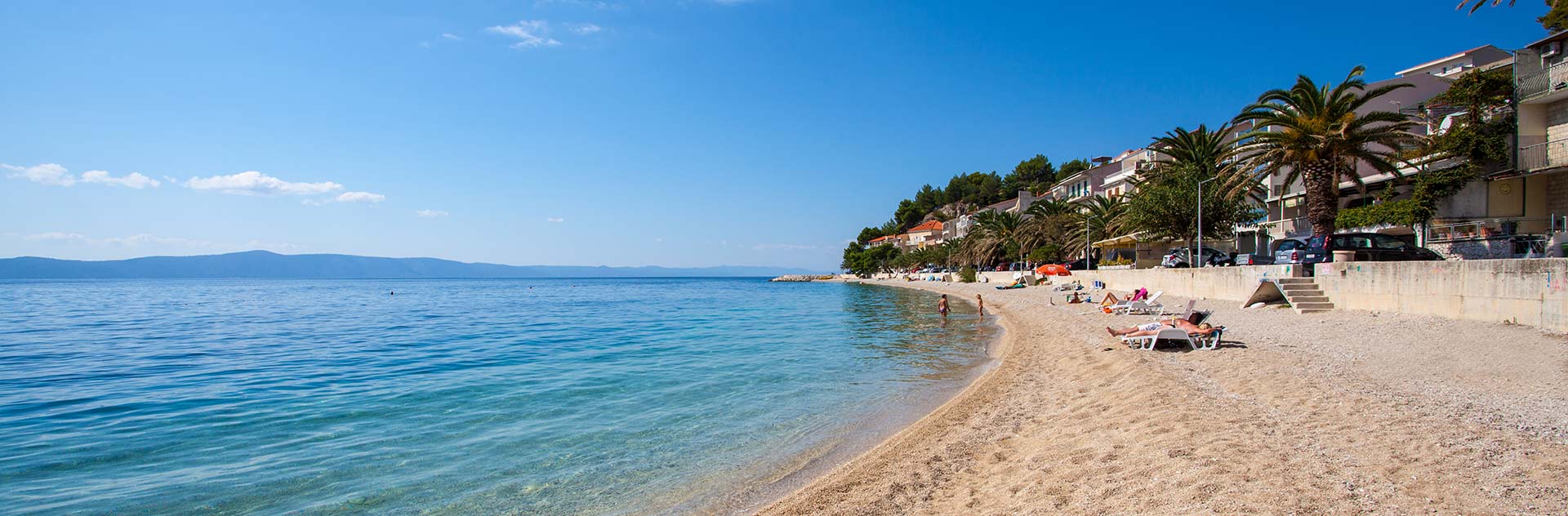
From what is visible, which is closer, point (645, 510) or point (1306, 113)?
point (645, 510)

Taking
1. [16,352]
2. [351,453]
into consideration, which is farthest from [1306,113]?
[16,352]

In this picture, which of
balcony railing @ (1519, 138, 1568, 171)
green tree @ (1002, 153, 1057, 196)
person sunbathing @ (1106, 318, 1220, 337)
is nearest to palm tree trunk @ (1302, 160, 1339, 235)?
balcony railing @ (1519, 138, 1568, 171)

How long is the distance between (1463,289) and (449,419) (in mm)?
18544

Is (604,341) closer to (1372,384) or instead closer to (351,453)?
(351,453)

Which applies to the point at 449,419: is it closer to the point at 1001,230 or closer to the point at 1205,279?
the point at 1205,279

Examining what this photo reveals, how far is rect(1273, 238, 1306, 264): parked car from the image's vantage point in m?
21.3

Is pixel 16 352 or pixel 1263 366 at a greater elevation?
pixel 1263 366

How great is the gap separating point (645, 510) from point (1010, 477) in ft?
11.2

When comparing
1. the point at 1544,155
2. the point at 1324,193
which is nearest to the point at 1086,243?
the point at 1324,193

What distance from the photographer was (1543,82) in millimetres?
23516

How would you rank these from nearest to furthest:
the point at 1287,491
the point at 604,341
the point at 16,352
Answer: the point at 1287,491 < the point at 16,352 < the point at 604,341

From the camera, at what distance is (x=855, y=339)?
2259 cm

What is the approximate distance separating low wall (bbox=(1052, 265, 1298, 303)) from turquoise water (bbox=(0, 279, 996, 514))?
24.6ft

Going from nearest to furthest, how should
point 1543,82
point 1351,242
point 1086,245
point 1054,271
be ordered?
point 1351,242 → point 1543,82 → point 1054,271 → point 1086,245
